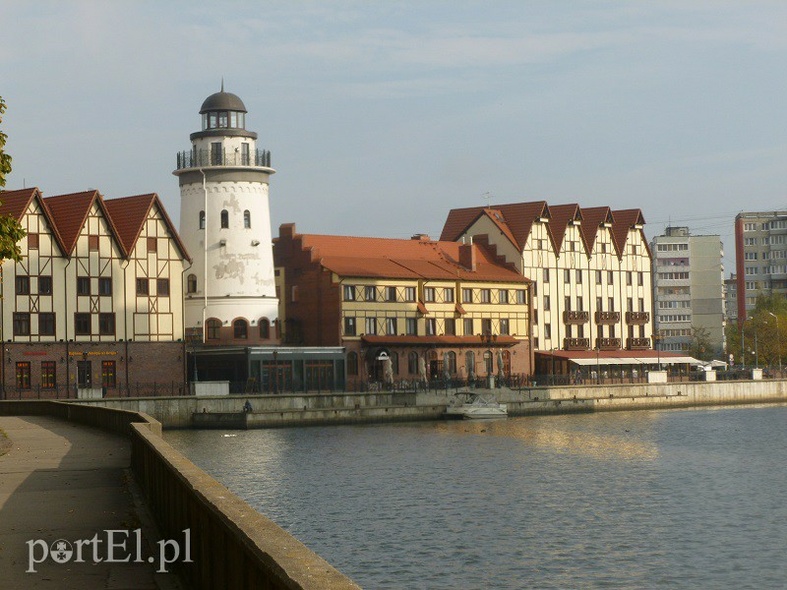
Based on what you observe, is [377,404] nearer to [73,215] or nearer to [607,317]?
[73,215]

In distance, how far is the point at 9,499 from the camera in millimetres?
24766

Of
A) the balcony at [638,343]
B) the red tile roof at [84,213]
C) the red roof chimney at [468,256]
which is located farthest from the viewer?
the balcony at [638,343]

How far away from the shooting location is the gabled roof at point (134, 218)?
9275 cm

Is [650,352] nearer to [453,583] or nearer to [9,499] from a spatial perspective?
[453,583]

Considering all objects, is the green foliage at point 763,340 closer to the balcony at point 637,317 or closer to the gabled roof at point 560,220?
the balcony at point 637,317

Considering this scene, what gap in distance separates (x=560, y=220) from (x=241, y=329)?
41091mm

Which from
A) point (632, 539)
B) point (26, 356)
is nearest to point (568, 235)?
point (26, 356)

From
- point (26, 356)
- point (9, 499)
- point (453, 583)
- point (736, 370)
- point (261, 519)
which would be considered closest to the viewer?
point (261, 519)

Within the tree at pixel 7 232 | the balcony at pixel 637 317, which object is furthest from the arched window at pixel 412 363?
the tree at pixel 7 232

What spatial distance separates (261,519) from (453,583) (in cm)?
1938

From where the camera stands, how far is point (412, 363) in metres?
108

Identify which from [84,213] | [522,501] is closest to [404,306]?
[84,213]

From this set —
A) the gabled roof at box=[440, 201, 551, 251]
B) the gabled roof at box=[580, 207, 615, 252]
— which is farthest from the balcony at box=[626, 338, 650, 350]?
the gabled roof at box=[440, 201, 551, 251]

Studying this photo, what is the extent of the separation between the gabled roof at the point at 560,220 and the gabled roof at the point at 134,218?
141ft
